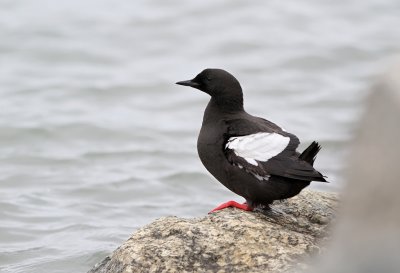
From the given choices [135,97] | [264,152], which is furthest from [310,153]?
[135,97]

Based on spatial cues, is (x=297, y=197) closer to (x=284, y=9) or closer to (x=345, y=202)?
(x=345, y=202)

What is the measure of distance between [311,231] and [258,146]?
28.0 inches

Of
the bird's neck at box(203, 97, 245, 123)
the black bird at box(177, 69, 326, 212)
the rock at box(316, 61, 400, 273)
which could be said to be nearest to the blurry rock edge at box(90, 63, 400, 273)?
the rock at box(316, 61, 400, 273)

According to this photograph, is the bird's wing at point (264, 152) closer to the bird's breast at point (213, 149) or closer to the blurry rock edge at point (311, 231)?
the bird's breast at point (213, 149)

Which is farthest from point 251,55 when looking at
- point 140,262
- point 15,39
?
point 140,262

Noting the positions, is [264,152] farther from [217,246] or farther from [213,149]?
[217,246]

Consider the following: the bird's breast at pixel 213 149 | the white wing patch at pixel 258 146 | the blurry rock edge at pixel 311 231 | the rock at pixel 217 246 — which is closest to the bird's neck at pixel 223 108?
the bird's breast at pixel 213 149

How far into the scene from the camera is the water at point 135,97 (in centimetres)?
1023

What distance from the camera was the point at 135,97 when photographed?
1443 cm

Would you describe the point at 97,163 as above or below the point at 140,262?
above

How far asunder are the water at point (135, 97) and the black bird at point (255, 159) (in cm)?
228

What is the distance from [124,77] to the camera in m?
15.1

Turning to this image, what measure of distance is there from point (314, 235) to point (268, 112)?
7904 mm

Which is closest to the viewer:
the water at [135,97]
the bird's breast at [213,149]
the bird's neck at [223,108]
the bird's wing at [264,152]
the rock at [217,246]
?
the rock at [217,246]
